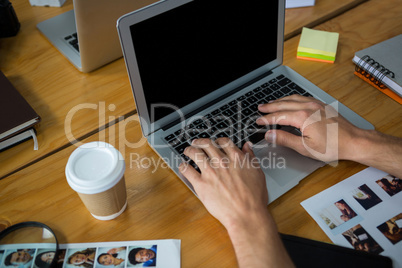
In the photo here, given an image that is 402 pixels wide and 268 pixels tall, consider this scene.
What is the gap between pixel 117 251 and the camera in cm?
79

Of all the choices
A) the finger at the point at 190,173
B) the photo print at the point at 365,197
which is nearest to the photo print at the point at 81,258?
the finger at the point at 190,173

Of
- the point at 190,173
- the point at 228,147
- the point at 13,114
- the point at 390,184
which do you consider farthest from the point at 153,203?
the point at 390,184

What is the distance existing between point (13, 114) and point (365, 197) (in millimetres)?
880

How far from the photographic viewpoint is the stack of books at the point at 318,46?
118cm

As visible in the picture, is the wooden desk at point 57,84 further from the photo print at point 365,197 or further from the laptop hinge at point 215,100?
the photo print at point 365,197

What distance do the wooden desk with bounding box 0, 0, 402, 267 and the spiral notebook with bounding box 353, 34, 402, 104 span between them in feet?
0.09

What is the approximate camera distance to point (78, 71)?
1190 mm

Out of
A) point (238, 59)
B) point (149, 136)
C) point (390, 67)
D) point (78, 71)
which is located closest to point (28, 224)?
point (149, 136)

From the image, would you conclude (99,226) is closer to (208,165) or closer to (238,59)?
(208,165)

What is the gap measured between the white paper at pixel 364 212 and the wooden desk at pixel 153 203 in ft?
0.08

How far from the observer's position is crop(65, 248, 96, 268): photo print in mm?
774

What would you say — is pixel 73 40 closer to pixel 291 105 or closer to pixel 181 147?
pixel 181 147

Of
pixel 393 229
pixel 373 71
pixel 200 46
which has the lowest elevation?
pixel 393 229

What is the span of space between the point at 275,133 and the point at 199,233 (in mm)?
303
